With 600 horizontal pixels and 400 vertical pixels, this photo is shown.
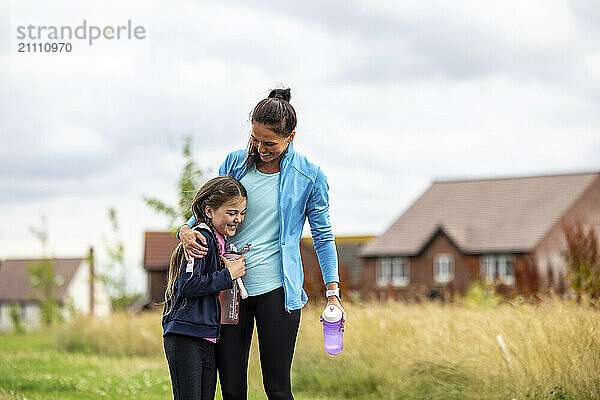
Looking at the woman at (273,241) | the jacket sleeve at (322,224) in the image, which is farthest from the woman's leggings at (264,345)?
the jacket sleeve at (322,224)

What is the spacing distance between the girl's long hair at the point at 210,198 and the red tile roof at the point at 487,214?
35.5 m

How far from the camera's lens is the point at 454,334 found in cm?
959

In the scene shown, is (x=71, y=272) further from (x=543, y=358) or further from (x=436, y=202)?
(x=543, y=358)

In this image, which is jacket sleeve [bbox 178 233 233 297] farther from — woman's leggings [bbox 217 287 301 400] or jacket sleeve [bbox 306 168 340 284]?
jacket sleeve [bbox 306 168 340 284]

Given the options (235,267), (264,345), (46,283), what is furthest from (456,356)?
(46,283)

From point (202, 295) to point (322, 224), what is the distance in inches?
30.4

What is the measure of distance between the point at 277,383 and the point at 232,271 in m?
0.67

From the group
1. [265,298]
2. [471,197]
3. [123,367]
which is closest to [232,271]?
[265,298]

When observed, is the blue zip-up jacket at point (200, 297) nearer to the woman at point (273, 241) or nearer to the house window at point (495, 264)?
the woman at point (273, 241)

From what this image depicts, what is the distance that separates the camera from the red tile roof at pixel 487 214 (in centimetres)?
3984

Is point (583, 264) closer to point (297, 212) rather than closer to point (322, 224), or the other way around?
point (322, 224)

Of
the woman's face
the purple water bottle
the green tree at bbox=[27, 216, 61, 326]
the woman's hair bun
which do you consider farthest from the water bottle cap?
the green tree at bbox=[27, 216, 61, 326]

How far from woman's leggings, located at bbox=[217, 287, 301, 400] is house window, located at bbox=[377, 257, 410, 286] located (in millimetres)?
37207

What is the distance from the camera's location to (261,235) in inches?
183
